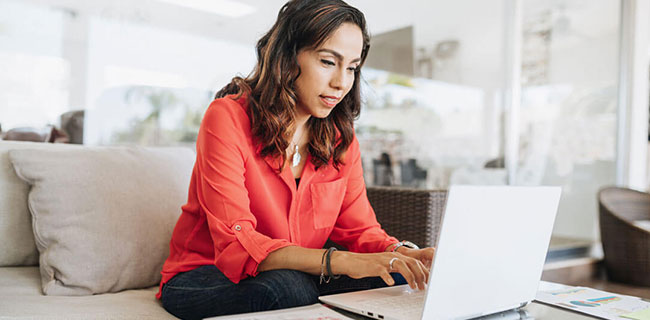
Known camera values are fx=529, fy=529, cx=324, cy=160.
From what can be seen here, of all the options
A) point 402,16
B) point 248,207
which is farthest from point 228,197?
point 402,16

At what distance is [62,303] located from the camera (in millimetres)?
1281

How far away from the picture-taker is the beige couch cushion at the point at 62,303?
117cm

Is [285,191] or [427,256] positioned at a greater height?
[285,191]

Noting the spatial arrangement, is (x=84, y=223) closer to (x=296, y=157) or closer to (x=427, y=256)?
(x=296, y=157)

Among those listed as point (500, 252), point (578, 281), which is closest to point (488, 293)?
point (500, 252)

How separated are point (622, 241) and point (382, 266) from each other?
2973 millimetres

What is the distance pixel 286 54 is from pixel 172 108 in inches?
52.1

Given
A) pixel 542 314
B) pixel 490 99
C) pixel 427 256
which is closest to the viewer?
pixel 542 314

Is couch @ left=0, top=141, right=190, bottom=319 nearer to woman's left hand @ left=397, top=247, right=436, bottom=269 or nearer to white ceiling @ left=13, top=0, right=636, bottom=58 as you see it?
woman's left hand @ left=397, top=247, right=436, bottom=269

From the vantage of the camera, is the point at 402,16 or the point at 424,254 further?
the point at 402,16

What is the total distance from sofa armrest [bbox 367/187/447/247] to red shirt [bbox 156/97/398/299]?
0.43 meters

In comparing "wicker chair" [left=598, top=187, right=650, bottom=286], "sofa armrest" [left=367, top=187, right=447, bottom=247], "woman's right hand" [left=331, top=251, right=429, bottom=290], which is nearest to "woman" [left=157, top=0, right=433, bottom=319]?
"woman's right hand" [left=331, top=251, right=429, bottom=290]

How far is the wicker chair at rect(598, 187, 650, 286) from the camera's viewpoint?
3.29 metres

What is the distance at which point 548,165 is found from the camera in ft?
13.5
